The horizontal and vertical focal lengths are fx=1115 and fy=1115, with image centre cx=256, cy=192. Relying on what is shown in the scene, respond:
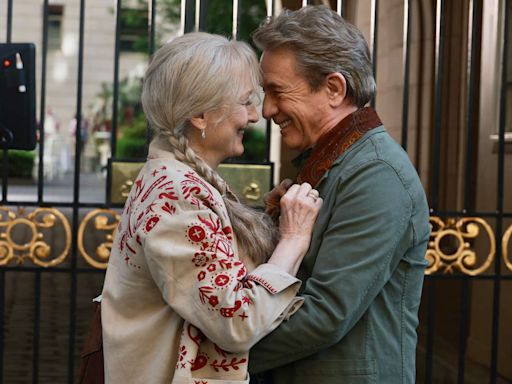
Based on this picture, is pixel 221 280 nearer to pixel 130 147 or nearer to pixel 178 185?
pixel 178 185

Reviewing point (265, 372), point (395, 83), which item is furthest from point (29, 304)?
point (265, 372)

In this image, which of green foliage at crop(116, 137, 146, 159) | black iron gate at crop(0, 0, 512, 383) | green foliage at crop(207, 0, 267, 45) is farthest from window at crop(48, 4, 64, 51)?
black iron gate at crop(0, 0, 512, 383)

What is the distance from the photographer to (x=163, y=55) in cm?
245

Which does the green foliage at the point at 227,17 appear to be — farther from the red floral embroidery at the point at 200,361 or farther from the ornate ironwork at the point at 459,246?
the red floral embroidery at the point at 200,361

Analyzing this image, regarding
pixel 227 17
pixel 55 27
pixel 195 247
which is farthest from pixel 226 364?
pixel 55 27

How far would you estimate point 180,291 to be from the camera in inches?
92.3

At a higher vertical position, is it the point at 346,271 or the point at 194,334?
the point at 346,271

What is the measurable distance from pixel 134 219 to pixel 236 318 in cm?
32

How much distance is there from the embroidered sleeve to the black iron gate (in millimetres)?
1595

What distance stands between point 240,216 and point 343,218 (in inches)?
9.2

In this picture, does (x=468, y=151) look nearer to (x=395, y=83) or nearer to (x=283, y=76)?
(x=283, y=76)

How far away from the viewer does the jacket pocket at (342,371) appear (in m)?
2.52

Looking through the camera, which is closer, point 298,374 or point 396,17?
point 298,374

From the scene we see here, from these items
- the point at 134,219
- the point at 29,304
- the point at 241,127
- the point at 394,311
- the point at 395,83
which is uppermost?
the point at 395,83
